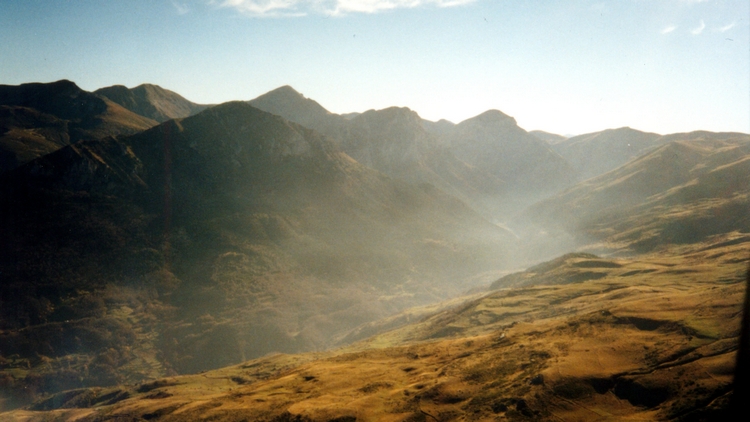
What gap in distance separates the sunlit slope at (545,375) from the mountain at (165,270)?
3651cm

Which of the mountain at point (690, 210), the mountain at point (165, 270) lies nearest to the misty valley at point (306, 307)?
the mountain at point (165, 270)

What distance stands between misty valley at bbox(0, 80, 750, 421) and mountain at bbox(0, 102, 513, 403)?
651 mm

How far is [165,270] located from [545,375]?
141 meters

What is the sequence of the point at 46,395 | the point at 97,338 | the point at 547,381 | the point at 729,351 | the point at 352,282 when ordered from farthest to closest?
the point at 352,282 < the point at 97,338 < the point at 46,395 < the point at 547,381 < the point at 729,351

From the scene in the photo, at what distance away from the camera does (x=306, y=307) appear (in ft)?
483

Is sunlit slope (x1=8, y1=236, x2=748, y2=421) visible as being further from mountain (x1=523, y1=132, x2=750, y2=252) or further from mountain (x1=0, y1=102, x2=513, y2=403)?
mountain (x1=523, y1=132, x2=750, y2=252)

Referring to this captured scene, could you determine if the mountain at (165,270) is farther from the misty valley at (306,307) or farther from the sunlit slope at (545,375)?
the sunlit slope at (545,375)

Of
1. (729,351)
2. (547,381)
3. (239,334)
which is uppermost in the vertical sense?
(729,351)

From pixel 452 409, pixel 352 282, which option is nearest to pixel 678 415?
pixel 452 409

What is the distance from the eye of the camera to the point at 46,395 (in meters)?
92.8

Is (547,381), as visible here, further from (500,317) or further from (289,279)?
(289,279)

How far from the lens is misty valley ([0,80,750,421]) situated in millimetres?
37375

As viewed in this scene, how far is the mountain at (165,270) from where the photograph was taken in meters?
113

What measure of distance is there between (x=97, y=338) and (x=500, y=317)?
10853 cm
